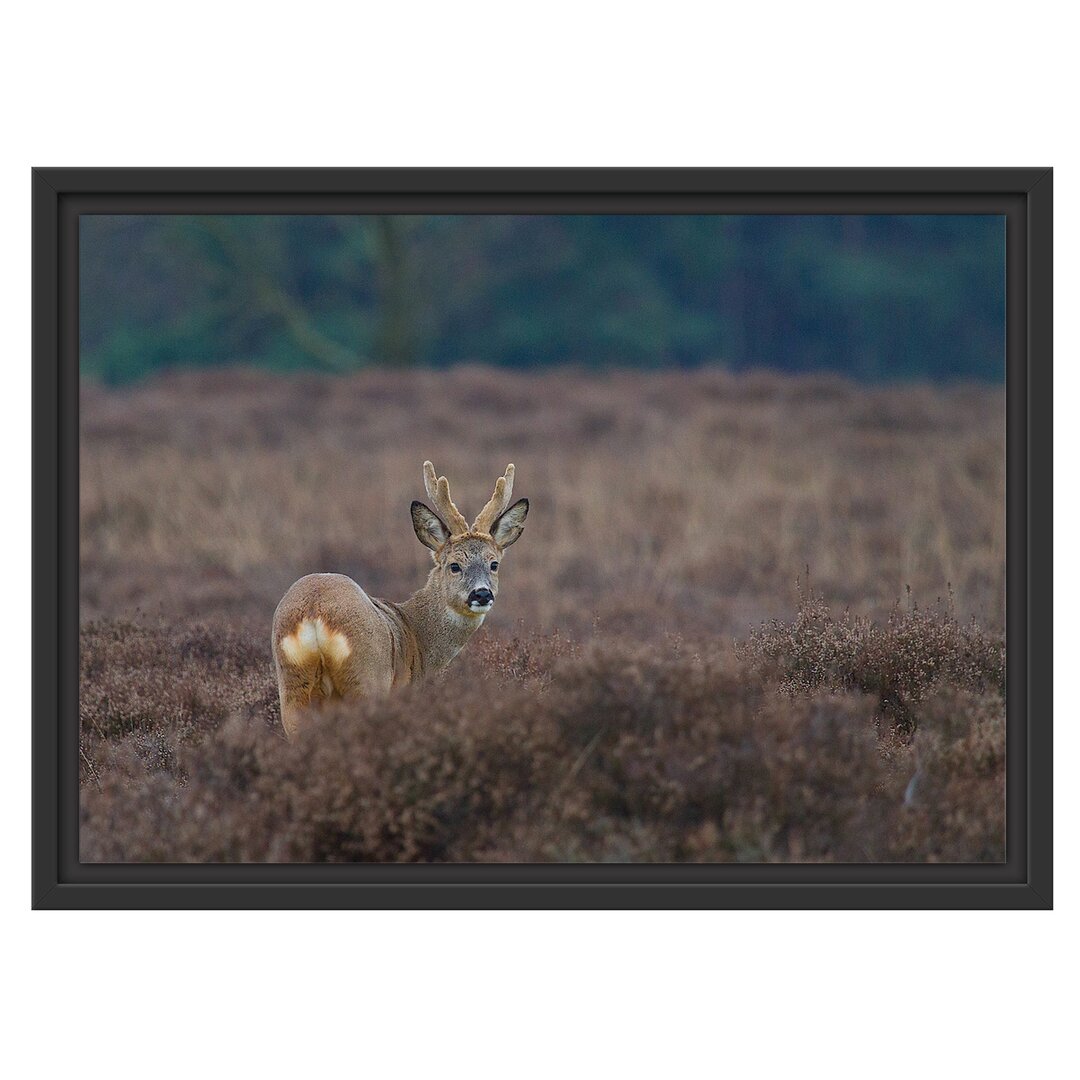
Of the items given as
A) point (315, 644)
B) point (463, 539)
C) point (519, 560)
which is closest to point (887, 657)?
point (463, 539)

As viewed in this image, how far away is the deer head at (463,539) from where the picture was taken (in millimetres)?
7305

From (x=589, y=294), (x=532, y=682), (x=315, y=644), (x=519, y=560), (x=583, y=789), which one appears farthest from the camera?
(x=589, y=294)

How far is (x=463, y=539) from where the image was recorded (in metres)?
7.38

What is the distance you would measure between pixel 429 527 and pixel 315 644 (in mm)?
1123

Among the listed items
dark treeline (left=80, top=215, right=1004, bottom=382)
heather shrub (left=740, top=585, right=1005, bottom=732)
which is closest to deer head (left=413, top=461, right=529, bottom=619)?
heather shrub (left=740, top=585, right=1005, bottom=732)

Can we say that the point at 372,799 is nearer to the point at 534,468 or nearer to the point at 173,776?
the point at 173,776

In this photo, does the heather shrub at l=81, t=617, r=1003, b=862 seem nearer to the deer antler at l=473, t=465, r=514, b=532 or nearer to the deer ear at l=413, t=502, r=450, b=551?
the deer ear at l=413, t=502, r=450, b=551

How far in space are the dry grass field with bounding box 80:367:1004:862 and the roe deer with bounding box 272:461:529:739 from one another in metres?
0.29

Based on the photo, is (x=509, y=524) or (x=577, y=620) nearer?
(x=509, y=524)

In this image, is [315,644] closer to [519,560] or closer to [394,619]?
[394,619]

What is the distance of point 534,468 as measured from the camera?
53.5ft

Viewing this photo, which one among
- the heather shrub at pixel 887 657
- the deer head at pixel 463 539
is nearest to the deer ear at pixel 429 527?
the deer head at pixel 463 539

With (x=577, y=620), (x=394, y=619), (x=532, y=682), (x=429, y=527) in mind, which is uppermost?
(x=429, y=527)

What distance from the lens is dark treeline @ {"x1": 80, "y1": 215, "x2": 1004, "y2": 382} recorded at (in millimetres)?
30875
